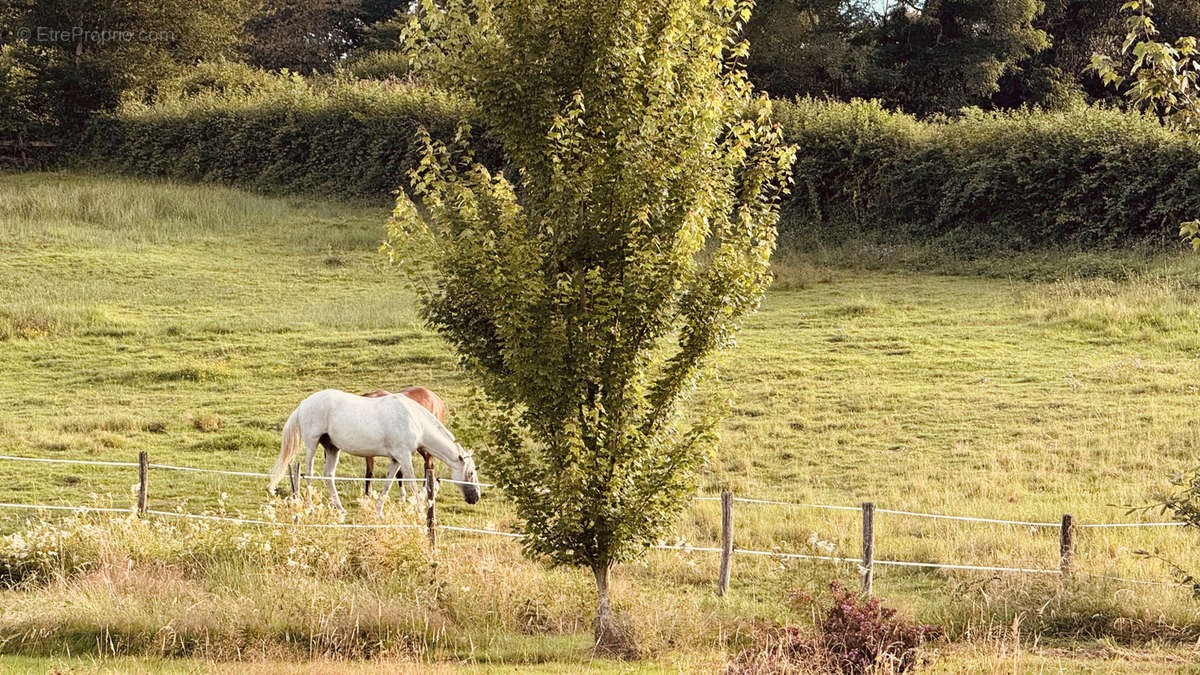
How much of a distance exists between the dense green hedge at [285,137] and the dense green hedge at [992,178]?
1059 cm

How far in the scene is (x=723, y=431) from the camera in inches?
804

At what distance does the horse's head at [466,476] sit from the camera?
16922mm

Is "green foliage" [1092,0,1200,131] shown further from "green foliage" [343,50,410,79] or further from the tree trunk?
"green foliage" [343,50,410,79]

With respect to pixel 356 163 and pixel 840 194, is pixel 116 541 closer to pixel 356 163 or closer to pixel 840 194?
pixel 840 194

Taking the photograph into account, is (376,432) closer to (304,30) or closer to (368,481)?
(368,481)

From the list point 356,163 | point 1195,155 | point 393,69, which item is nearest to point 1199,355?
point 1195,155

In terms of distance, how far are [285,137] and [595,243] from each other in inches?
1482

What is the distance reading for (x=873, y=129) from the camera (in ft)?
129

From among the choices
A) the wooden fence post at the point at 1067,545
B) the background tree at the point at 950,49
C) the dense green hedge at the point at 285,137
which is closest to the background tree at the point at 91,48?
the dense green hedge at the point at 285,137

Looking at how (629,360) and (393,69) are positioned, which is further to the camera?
(393,69)

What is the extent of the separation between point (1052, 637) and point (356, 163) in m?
36.1

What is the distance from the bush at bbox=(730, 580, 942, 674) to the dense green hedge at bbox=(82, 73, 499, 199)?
3309cm

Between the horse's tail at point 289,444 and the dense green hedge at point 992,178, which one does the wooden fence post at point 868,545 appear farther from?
the dense green hedge at point 992,178

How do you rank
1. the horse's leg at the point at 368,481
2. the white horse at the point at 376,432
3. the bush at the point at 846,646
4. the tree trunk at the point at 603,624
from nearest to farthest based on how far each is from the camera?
1. the bush at the point at 846,646
2. the tree trunk at the point at 603,624
3. the white horse at the point at 376,432
4. the horse's leg at the point at 368,481
